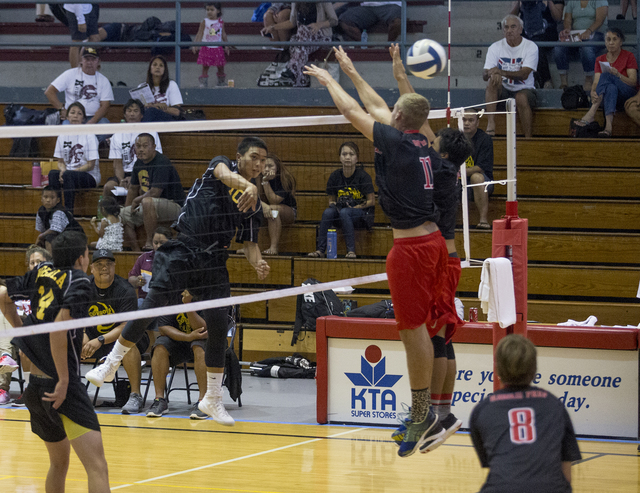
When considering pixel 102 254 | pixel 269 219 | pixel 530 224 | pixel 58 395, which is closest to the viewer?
pixel 58 395

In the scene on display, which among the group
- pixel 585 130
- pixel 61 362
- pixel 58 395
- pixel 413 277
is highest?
pixel 585 130

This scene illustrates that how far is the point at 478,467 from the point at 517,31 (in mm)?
6740

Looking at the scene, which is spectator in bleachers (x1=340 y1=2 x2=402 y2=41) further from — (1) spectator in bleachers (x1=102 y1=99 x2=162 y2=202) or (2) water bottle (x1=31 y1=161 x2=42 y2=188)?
(2) water bottle (x1=31 y1=161 x2=42 y2=188)

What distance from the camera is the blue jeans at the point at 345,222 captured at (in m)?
9.48

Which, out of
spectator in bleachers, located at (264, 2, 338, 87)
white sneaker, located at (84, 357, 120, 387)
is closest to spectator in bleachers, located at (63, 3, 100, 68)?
spectator in bleachers, located at (264, 2, 338, 87)

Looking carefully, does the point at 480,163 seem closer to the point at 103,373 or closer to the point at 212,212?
the point at 212,212

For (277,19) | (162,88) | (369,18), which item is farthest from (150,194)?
(369,18)

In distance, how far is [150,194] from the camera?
28.3 feet

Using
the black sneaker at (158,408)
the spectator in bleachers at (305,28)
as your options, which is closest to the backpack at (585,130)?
the spectator in bleachers at (305,28)

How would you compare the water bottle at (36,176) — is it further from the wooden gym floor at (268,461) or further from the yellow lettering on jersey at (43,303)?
the yellow lettering on jersey at (43,303)

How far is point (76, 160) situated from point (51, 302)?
6704 millimetres

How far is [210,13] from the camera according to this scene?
13.1 m

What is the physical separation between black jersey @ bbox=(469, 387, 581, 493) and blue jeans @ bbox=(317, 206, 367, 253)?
5869 millimetres

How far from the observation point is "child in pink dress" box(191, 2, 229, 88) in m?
13.2
